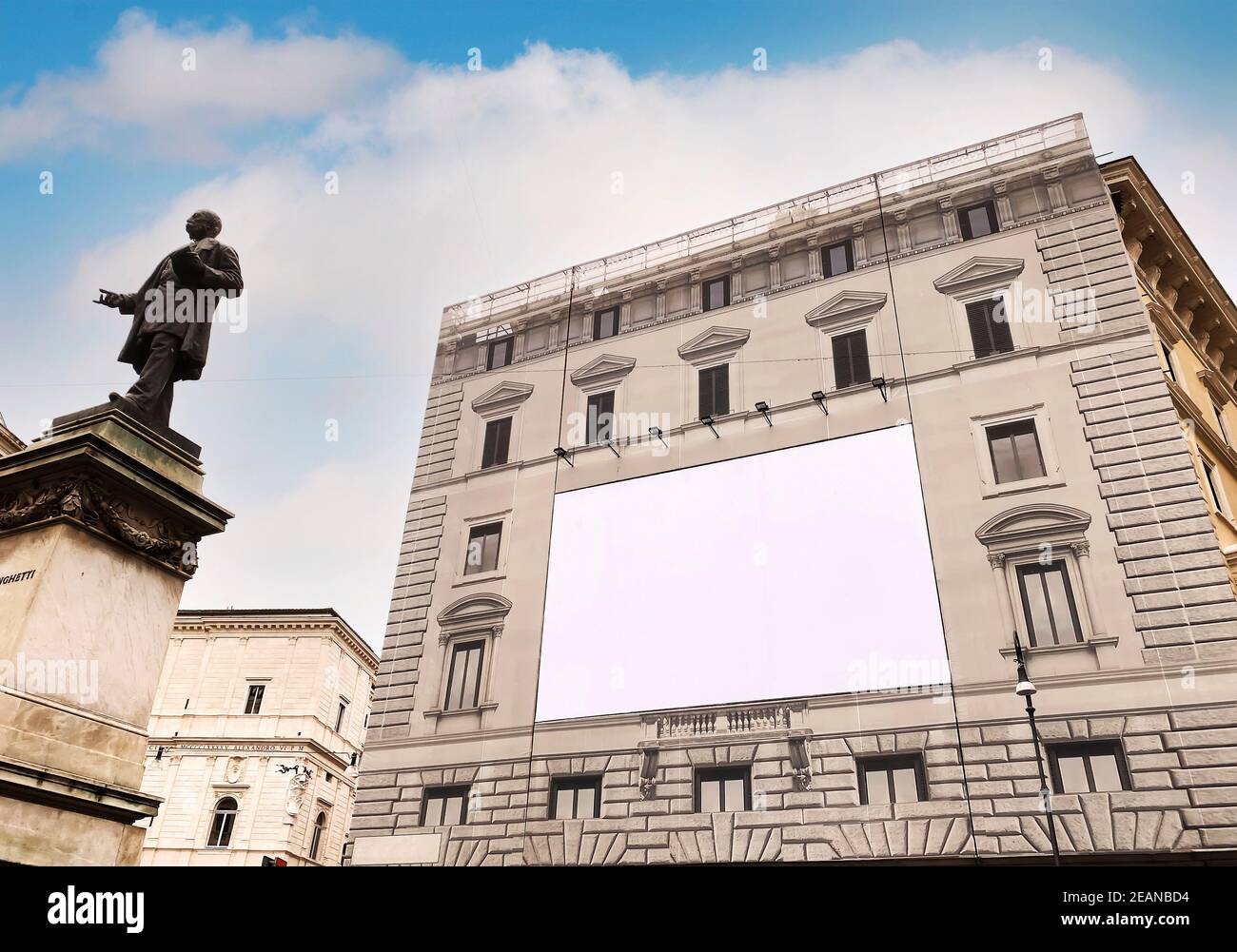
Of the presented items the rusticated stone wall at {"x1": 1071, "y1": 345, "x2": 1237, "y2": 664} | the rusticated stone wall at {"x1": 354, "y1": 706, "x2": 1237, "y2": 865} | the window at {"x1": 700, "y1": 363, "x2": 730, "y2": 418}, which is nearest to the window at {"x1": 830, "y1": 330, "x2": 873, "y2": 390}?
the window at {"x1": 700, "y1": 363, "x2": 730, "y2": 418}

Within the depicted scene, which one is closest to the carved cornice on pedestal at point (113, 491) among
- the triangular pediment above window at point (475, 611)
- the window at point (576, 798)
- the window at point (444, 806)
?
the window at point (576, 798)

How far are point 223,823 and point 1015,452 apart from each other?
1147 inches

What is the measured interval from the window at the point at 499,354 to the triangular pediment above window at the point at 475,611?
6.72m

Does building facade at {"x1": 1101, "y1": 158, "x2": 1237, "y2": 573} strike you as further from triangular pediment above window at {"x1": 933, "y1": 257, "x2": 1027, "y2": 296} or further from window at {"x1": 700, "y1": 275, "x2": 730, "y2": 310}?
window at {"x1": 700, "y1": 275, "x2": 730, "y2": 310}

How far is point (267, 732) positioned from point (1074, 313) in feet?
97.5

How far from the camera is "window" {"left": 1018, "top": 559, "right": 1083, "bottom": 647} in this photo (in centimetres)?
1461

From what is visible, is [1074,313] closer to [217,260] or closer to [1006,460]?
→ [1006,460]

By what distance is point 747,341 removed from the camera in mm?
20375

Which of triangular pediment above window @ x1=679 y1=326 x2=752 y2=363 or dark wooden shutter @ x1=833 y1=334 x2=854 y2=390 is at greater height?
triangular pediment above window @ x1=679 y1=326 x2=752 y2=363

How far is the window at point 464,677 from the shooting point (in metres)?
19.0

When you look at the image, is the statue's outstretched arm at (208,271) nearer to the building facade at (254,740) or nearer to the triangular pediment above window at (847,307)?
the triangular pediment above window at (847,307)

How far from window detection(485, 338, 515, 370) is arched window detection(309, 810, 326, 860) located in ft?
65.5
